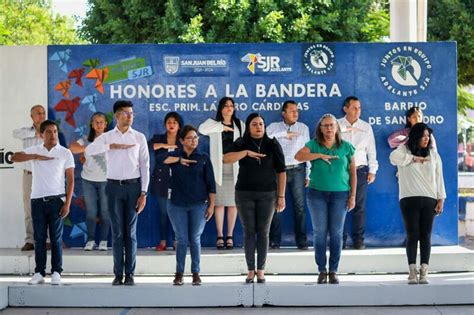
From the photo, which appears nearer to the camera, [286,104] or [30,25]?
[286,104]

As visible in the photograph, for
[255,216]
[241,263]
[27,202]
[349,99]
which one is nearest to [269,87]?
[349,99]

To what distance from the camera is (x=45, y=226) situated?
31.9ft

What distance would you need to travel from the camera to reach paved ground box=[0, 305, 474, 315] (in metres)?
8.99

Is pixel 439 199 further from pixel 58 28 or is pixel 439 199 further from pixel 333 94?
pixel 58 28

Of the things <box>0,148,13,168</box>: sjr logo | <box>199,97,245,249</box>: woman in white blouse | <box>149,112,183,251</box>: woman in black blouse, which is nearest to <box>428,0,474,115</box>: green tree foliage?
<box>199,97,245,249</box>: woman in white blouse

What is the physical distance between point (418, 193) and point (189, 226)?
92.0 inches

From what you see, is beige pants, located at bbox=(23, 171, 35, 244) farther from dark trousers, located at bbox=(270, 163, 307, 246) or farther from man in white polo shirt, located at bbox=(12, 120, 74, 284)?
dark trousers, located at bbox=(270, 163, 307, 246)

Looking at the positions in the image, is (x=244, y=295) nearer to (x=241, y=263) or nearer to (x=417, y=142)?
(x=241, y=263)

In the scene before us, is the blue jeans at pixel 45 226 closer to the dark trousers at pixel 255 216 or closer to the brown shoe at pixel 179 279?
the brown shoe at pixel 179 279

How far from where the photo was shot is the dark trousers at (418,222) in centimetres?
955

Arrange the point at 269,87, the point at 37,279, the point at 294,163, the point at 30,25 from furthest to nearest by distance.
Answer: the point at 30,25 → the point at 269,87 → the point at 294,163 → the point at 37,279

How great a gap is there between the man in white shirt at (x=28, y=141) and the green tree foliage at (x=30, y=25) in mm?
25900

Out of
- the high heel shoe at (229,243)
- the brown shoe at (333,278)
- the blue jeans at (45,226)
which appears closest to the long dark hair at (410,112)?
the high heel shoe at (229,243)

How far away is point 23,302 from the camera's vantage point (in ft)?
30.9
